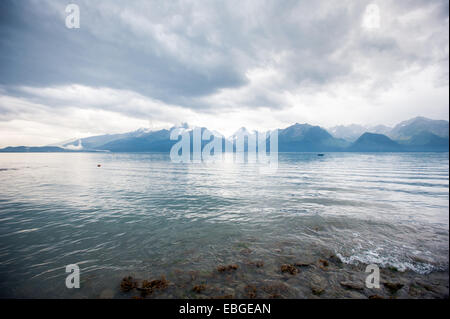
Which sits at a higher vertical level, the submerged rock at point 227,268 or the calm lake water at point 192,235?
the submerged rock at point 227,268

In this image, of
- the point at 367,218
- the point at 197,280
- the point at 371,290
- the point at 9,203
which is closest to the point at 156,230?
the point at 197,280

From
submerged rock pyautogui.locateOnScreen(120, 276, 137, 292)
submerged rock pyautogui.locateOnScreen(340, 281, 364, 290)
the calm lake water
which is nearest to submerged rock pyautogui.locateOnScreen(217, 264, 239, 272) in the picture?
the calm lake water

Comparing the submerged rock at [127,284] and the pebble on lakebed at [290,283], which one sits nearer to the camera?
the pebble on lakebed at [290,283]

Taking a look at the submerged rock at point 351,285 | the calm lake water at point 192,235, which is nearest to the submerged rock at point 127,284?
the calm lake water at point 192,235

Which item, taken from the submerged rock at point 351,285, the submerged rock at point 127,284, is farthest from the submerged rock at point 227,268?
the submerged rock at point 351,285

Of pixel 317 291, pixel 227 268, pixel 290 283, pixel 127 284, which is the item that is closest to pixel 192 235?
pixel 227 268

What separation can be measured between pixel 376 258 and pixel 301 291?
6.14m

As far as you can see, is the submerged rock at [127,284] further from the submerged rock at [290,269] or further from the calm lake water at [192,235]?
the submerged rock at [290,269]

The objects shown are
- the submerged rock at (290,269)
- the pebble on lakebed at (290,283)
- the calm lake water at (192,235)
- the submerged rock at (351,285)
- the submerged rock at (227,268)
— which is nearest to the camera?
the pebble on lakebed at (290,283)

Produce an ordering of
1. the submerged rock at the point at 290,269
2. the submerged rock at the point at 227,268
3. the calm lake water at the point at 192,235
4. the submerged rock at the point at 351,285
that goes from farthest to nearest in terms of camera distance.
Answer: the calm lake water at the point at 192,235, the submerged rock at the point at 227,268, the submerged rock at the point at 290,269, the submerged rock at the point at 351,285

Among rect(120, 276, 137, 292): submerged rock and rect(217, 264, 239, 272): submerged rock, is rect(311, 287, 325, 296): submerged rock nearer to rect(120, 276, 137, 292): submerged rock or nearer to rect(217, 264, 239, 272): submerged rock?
rect(217, 264, 239, 272): submerged rock

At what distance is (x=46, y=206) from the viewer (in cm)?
2219
